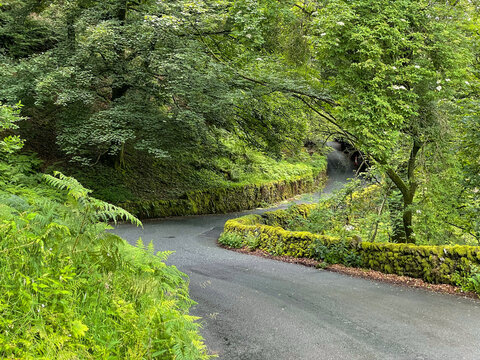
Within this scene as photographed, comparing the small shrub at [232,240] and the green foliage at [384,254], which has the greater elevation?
the green foliage at [384,254]

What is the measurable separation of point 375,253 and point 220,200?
36.3 ft

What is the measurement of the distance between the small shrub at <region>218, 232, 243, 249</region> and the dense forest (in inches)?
100

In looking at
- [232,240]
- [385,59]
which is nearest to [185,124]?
[232,240]

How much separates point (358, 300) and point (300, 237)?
12.5ft

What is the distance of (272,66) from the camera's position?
896cm

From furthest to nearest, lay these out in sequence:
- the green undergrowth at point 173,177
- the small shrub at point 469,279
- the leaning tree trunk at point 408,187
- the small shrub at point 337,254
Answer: the green undergrowth at point 173,177 → the leaning tree trunk at point 408,187 → the small shrub at point 337,254 → the small shrub at point 469,279

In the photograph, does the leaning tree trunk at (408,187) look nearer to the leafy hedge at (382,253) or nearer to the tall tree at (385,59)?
the leafy hedge at (382,253)

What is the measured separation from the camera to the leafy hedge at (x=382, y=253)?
6734 mm

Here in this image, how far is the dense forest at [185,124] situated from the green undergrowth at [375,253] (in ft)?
2.10

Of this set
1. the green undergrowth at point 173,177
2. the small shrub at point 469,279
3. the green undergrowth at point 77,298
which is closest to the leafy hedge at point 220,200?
the green undergrowth at point 173,177

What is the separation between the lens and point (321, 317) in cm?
500

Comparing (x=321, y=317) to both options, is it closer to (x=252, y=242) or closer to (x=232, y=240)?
(x=252, y=242)

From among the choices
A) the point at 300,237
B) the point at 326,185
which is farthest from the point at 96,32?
the point at 326,185

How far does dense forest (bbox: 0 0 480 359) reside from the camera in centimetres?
245
